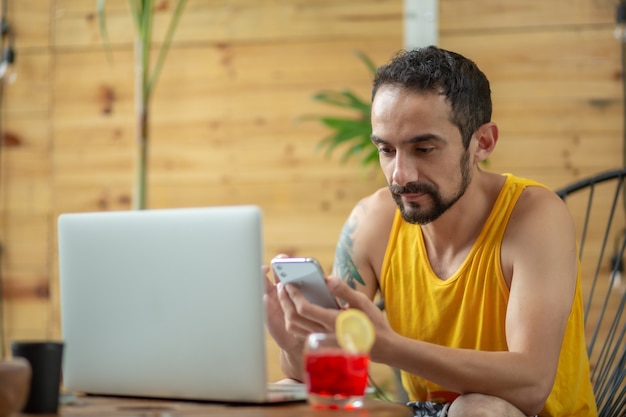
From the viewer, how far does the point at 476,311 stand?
5.90 feet

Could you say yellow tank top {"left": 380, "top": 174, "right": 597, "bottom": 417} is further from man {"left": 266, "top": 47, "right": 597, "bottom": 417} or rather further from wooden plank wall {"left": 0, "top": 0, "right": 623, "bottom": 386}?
wooden plank wall {"left": 0, "top": 0, "right": 623, "bottom": 386}

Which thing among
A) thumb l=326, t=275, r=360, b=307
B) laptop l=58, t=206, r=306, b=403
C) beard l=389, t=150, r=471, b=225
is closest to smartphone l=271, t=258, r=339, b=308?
thumb l=326, t=275, r=360, b=307

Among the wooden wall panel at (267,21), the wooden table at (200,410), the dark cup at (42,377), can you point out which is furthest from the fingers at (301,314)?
the wooden wall panel at (267,21)

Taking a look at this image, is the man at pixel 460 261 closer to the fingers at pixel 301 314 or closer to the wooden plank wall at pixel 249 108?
the fingers at pixel 301 314

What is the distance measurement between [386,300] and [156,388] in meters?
0.74

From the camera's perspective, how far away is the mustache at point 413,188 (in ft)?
5.71

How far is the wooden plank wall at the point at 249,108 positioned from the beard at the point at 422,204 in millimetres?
1498

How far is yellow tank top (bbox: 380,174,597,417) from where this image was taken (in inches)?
70.2

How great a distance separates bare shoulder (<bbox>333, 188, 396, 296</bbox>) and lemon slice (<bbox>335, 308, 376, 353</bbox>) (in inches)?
30.4

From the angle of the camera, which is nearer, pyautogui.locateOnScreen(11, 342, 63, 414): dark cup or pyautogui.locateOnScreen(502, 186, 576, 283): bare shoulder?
pyautogui.locateOnScreen(11, 342, 63, 414): dark cup

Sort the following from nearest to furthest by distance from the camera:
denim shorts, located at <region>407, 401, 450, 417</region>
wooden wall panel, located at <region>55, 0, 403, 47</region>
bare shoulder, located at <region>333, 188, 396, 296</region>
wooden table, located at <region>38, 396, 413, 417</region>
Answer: wooden table, located at <region>38, 396, 413, 417</region> → denim shorts, located at <region>407, 401, 450, 417</region> → bare shoulder, located at <region>333, 188, 396, 296</region> → wooden wall panel, located at <region>55, 0, 403, 47</region>

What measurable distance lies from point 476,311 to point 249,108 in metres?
1.82

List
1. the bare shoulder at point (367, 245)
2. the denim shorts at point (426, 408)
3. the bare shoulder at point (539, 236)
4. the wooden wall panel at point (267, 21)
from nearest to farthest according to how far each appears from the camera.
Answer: the bare shoulder at point (539, 236) < the denim shorts at point (426, 408) < the bare shoulder at point (367, 245) < the wooden wall panel at point (267, 21)

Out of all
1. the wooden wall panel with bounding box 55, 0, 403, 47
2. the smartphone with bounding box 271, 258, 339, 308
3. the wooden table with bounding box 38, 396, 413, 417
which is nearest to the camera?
the wooden table with bounding box 38, 396, 413, 417
